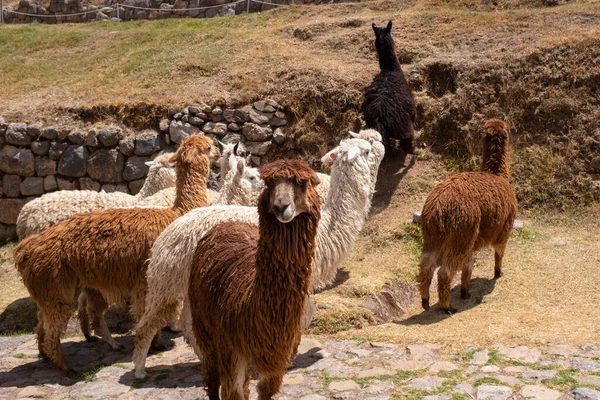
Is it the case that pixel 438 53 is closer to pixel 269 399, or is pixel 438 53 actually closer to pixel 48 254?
pixel 48 254

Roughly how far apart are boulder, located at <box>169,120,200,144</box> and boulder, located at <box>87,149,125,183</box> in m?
0.89

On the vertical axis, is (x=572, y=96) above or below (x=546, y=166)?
above

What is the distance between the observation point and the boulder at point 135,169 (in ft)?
35.0

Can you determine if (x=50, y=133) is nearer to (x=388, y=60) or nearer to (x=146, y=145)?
(x=146, y=145)

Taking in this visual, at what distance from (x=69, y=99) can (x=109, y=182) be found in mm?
2187

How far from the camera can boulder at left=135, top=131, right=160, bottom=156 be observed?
10734 millimetres

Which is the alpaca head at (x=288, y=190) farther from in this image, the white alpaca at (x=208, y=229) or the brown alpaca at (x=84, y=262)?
the brown alpaca at (x=84, y=262)

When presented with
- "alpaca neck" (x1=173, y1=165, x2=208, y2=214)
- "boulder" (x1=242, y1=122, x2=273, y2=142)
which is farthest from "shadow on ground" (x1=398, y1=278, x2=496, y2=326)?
"boulder" (x1=242, y1=122, x2=273, y2=142)

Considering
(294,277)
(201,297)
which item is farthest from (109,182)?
(294,277)

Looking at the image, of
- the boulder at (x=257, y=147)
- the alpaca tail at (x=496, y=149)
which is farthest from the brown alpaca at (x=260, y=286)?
the boulder at (x=257, y=147)

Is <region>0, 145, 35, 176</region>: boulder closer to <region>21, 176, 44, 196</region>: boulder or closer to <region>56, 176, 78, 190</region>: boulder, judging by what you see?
<region>21, 176, 44, 196</region>: boulder

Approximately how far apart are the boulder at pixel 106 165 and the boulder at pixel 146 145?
326 mm

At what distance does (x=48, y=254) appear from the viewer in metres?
5.78

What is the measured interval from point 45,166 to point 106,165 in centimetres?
111
